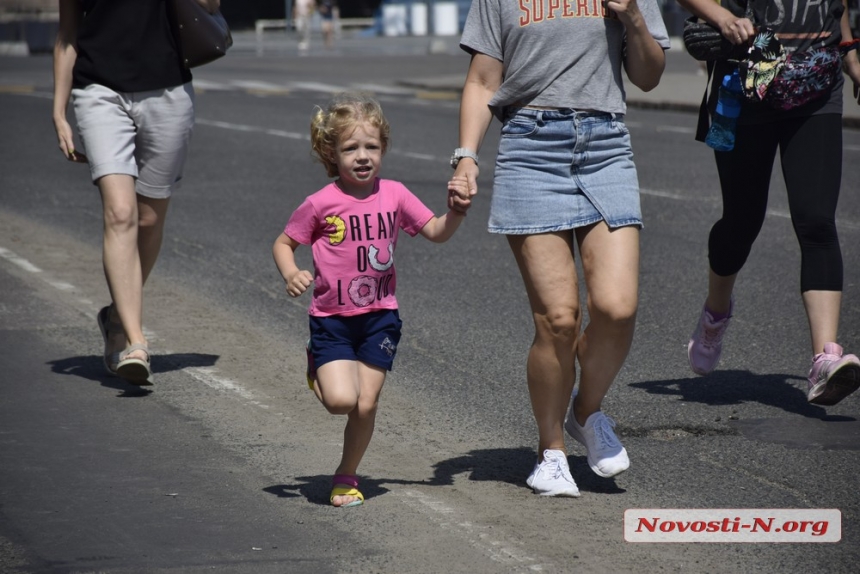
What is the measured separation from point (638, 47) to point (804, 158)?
1421 mm

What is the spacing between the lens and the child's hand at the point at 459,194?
416cm

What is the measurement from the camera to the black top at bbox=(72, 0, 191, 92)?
5.93 m

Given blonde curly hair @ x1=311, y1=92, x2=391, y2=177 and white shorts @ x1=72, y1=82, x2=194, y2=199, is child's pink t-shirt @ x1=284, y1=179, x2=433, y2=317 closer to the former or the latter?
blonde curly hair @ x1=311, y1=92, x2=391, y2=177

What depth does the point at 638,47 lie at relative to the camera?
432cm

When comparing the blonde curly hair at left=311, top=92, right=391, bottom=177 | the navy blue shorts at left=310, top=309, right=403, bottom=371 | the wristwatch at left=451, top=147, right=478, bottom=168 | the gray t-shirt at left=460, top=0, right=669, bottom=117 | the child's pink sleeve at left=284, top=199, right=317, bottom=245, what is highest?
→ the gray t-shirt at left=460, top=0, right=669, bottom=117

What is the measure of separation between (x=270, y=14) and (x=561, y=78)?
5588cm

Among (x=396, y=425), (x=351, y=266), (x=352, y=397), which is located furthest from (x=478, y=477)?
(x=351, y=266)

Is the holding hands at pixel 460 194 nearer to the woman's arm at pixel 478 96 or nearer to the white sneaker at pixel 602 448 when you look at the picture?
the woman's arm at pixel 478 96

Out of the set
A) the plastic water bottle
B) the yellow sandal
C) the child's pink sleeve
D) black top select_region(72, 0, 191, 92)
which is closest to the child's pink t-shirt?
the child's pink sleeve

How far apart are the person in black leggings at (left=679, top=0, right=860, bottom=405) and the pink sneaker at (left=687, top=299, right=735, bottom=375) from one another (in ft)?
1.34

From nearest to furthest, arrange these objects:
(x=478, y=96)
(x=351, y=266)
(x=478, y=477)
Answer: (x=351, y=266)
(x=478, y=96)
(x=478, y=477)

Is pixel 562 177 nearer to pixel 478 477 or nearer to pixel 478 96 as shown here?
pixel 478 96

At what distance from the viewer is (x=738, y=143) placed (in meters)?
5.61

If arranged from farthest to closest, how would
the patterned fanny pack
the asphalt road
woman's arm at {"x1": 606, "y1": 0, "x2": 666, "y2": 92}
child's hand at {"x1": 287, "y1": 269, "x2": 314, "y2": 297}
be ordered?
the patterned fanny pack → woman's arm at {"x1": 606, "y1": 0, "x2": 666, "y2": 92} → child's hand at {"x1": 287, "y1": 269, "x2": 314, "y2": 297} → the asphalt road
